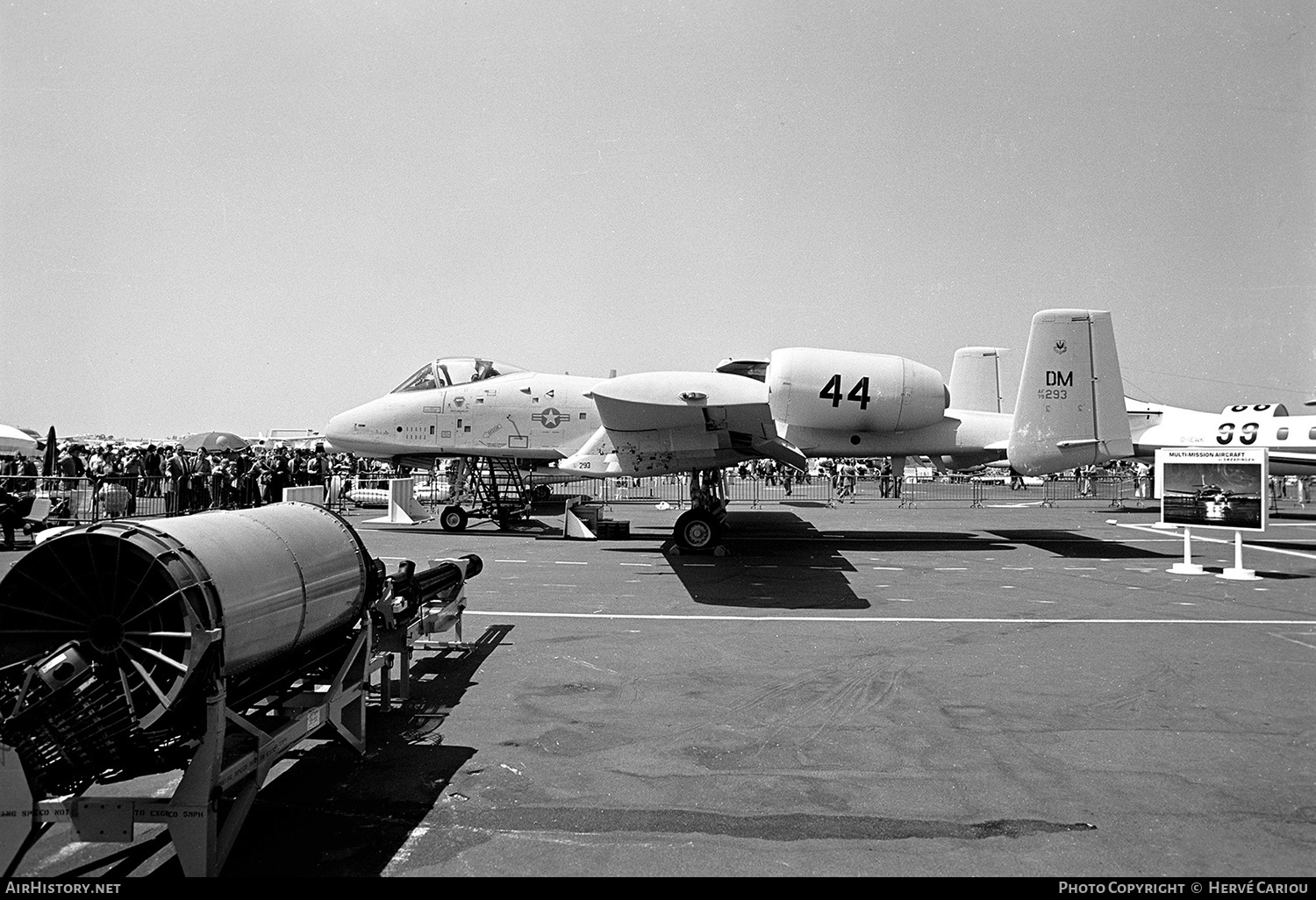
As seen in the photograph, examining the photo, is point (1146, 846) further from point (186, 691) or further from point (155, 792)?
point (155, 792)

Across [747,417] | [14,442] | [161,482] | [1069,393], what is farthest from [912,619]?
[14,442]

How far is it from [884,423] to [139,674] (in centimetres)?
1363

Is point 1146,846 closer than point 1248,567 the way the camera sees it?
Yes

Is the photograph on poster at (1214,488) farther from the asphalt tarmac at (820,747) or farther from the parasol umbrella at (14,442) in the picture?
the parasol umbrella at (14,442)

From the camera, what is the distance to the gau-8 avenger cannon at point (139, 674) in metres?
3.21

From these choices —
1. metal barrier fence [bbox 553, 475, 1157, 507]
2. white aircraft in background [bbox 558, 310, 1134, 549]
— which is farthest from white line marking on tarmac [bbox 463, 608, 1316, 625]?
metal barrier fence [bbox 553, 475, 1157, 507]

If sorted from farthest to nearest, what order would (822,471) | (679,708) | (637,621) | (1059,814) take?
1. (822,471)
2. (637,621)
3. (679,708)
4. (1059,814)

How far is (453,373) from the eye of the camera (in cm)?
1811

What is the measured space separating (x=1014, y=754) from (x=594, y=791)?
2.63 meters

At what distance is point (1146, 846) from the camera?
12.2 feet

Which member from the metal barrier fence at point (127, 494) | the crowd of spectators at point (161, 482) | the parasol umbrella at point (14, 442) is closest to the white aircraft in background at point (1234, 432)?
the crowd of spectators at point (161, 482)

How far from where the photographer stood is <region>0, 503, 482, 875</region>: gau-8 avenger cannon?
3.21m

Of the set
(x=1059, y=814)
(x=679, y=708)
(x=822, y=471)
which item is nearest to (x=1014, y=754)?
(x=1059, y=814)

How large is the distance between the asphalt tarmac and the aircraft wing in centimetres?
285
